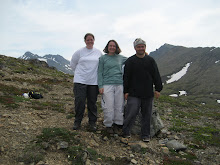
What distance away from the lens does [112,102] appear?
6465 millimetres

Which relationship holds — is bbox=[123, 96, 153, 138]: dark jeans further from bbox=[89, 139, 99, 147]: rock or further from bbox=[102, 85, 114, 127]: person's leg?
bbox=[89, 139, 99, 147]: rock

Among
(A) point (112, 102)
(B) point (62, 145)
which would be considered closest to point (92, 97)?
(A) point (112, 102)

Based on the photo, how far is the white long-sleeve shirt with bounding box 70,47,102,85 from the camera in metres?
6.52

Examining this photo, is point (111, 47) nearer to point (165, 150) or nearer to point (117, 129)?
point (117, 129)

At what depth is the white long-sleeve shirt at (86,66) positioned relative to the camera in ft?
21.4

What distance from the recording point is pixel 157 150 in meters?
6.37

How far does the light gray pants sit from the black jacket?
1.17 feet

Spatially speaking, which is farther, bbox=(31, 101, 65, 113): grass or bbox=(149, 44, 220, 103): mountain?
bbox=(149, 44, 220, 103): mountain

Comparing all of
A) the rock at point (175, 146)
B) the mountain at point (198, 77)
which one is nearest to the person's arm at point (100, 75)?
the rock at point (175, 146)

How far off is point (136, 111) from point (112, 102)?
0.99 meters

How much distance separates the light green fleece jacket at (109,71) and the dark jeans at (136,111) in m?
0.91

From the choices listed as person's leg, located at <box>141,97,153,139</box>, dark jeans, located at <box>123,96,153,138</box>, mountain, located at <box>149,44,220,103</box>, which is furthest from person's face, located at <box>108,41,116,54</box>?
mountain, located at <box>149,44,220,103</box>

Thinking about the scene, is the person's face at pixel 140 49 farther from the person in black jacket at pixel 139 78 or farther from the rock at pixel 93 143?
the rock at pixel 93 143

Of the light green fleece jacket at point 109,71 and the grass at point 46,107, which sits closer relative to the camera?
the light green fleece jacket at point 109,71
